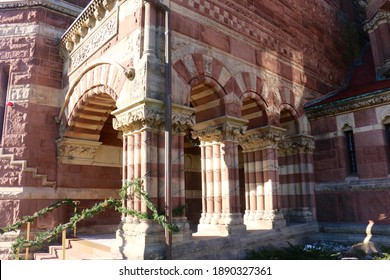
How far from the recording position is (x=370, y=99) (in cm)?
1061

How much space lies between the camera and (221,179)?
863cm

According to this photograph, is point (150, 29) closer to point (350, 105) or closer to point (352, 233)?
point (350, 105)

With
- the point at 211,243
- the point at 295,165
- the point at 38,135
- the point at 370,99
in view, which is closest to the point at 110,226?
the point at 38,135

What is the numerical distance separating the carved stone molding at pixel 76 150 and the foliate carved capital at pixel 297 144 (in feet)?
20.0

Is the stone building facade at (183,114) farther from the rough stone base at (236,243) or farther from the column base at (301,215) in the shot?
the rough stone base at (236,243)

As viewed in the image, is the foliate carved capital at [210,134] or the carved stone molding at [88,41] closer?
the foliate carved capital at [210,134]

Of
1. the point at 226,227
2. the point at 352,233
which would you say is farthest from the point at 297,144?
the point at 226,227

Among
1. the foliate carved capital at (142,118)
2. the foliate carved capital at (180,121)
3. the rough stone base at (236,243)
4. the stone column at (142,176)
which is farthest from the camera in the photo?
the foliate carved capital at (180,121)

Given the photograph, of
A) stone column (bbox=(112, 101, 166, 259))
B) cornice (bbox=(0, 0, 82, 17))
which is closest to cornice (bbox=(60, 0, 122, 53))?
cornice (bbox=(0, 0, 82, 17))

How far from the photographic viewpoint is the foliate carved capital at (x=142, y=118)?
22.6 feet

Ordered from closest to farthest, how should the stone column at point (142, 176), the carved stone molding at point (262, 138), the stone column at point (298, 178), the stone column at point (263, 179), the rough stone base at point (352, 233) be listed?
1. the stone column at point (142, 176)
2. the stone column at point (263, 179)
3. the rough stone base at point (352, 233)
4. the carved stone molding at point (262, 138)
5. the stone column at point (298, 178)

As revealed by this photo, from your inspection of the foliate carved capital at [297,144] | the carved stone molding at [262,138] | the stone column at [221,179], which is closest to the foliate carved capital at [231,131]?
the stone column at [221,179]

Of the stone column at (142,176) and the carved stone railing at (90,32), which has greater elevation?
the carved stone railing at (90,32)

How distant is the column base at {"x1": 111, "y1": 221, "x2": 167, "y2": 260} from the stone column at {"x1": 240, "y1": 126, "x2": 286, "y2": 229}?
399 centimetres
